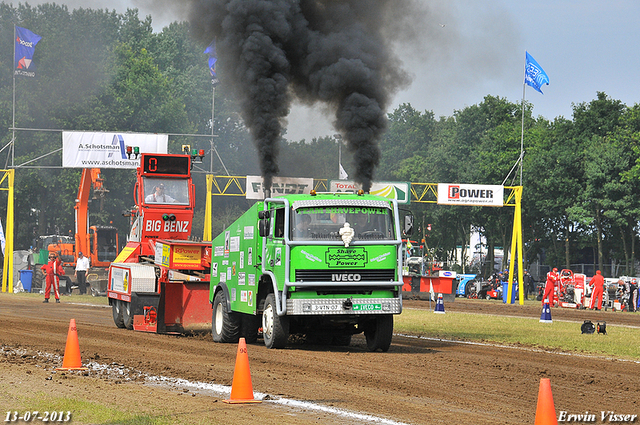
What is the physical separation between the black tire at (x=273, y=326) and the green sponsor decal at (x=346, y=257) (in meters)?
1.31

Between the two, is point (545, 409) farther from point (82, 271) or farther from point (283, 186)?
point (82, 271)

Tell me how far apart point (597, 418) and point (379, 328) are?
667 centimetres

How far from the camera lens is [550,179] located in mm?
Answer: 59906

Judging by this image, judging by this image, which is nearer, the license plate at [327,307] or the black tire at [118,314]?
the license plate at [327,307]

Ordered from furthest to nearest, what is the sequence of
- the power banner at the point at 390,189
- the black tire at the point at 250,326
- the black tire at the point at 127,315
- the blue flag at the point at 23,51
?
the blue flag at the point at 23,51, the power banner at the point at 390,189, the black tire at the point at 127,315, the black tire at the point at 250,326

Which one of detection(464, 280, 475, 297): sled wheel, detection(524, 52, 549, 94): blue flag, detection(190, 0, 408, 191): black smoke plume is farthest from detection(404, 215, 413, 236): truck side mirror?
detection(464, 280, 475, 297): sled wheel

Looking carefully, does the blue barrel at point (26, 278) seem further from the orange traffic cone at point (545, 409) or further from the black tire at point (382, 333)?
the orange traffic cone at point (545, 409)

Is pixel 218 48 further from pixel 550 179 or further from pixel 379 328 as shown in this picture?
pixel 550 179

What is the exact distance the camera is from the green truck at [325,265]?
14195mm

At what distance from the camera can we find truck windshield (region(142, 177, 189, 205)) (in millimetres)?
22516

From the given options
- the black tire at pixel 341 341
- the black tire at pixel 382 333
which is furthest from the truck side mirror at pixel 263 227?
the black tire at pixel 341 341

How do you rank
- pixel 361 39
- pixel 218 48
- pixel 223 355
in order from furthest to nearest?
pixel 218 48 < pixel 361 39 < pixel 223 355

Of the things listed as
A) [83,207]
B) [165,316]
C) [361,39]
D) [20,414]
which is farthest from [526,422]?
[83,207]

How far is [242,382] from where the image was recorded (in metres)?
9.06
